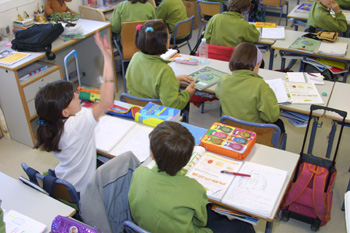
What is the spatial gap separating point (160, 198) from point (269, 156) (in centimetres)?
79

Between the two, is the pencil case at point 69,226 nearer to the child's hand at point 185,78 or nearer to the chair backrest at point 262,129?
the chair backrest at point 262,129

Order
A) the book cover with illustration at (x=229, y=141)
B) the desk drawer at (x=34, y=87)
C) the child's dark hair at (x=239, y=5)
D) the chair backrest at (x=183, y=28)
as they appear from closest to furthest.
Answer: the book cover with illustration at (x=229, y=141) → the desk drawer at (x=34, y=87) → the child's dark hair at (x=239, y=5) → the chair backrest at (x=183, y=28)

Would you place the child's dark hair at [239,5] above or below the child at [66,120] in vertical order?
above

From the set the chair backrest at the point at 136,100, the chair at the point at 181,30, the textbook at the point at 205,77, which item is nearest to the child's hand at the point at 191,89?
the textbook at the point at 205,77

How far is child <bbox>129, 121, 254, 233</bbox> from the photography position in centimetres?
134

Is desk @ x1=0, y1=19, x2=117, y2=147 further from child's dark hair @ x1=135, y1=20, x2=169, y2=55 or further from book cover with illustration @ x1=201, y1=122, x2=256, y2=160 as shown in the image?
book cover with illustration @ x1=201, y1=122, x2=256, y2=160

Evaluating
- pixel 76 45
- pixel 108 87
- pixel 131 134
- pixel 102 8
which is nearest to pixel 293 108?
pixel 131 134

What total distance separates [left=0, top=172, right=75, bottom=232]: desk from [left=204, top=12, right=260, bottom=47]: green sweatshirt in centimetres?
245

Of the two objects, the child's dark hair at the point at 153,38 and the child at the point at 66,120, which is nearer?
the child at the point at 66,120

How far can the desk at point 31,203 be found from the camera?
1527 mm

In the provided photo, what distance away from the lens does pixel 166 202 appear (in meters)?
1.33

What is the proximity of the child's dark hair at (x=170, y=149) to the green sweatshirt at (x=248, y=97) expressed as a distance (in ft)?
3.15

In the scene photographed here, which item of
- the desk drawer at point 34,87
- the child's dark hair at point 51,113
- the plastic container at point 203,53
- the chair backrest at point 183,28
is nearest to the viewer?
the child's dark hair at point 51,113

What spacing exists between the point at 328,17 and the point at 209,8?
1.75 metres
